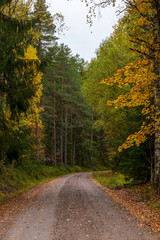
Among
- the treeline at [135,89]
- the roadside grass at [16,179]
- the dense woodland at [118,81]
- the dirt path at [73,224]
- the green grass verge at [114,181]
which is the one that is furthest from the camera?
the green grass verge at [114,181]

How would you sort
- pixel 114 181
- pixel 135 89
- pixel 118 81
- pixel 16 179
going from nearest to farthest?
pixel 118 81, pixel 135 89, pixel 16 179, pixel 114 181

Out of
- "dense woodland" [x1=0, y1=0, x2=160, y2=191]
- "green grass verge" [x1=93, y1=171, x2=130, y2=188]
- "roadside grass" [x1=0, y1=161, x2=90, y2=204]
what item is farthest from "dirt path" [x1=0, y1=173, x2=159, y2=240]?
"green grass verge" [x1=93, y1=171, x2=130, y2=188]

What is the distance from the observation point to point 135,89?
7.14 metres

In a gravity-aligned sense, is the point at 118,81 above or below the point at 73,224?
above

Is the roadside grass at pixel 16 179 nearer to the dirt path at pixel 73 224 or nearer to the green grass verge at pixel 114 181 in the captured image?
the dirt path at pixel 73 224

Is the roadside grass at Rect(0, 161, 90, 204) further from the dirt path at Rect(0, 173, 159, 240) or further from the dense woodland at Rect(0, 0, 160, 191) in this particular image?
the dirt path at Rect(0, 173, 159, 240)

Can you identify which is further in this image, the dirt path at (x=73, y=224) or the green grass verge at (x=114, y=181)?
the green grass verge at (x=114, y=181)

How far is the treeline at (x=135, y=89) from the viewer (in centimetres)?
713

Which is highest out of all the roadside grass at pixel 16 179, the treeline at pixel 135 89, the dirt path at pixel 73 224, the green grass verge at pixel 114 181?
the treeline at pixel 135 89

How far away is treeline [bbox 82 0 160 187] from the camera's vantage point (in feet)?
23.4

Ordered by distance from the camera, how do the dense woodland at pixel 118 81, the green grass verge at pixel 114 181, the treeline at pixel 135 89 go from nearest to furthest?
1. the treeline at pixel 135 89
2. the dense woodland at pixel 118 81
3. the green grass verge at pixel 114 181

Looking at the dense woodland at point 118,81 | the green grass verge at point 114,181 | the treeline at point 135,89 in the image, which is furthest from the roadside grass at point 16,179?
the treeline at point 135,89

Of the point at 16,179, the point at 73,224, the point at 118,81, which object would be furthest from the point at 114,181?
the point at 118,81

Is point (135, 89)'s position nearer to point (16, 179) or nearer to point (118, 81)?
point (118, 81)
